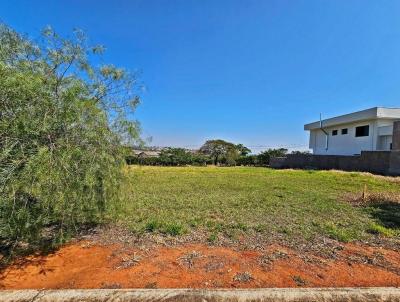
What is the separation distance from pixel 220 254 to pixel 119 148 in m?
2.20

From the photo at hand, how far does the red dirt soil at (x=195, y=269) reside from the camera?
3.10 meters

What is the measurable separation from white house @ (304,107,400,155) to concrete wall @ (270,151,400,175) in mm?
2648

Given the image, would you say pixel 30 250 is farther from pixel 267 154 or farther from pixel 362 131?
pixel 267 154

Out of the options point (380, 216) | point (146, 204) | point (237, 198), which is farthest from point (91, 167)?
point (380, 216)

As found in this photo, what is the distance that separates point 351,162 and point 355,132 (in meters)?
4.91

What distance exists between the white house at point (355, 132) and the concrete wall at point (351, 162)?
8.69ft

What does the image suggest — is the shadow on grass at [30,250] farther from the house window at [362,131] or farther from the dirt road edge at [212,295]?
the house window at [362,131]

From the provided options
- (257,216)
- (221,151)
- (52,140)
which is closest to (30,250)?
(52,140)

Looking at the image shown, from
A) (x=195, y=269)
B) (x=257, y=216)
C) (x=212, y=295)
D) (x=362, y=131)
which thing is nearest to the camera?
(x=212, y=295)

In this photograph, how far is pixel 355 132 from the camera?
874 inches

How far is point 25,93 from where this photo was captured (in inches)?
133

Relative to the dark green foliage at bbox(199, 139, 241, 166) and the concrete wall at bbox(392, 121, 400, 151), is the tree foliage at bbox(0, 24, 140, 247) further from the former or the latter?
the dark green foliage at bbox(199, 139, 241, 166)

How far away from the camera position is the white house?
19.1m

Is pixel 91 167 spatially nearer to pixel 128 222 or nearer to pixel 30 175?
pixel 30 175
